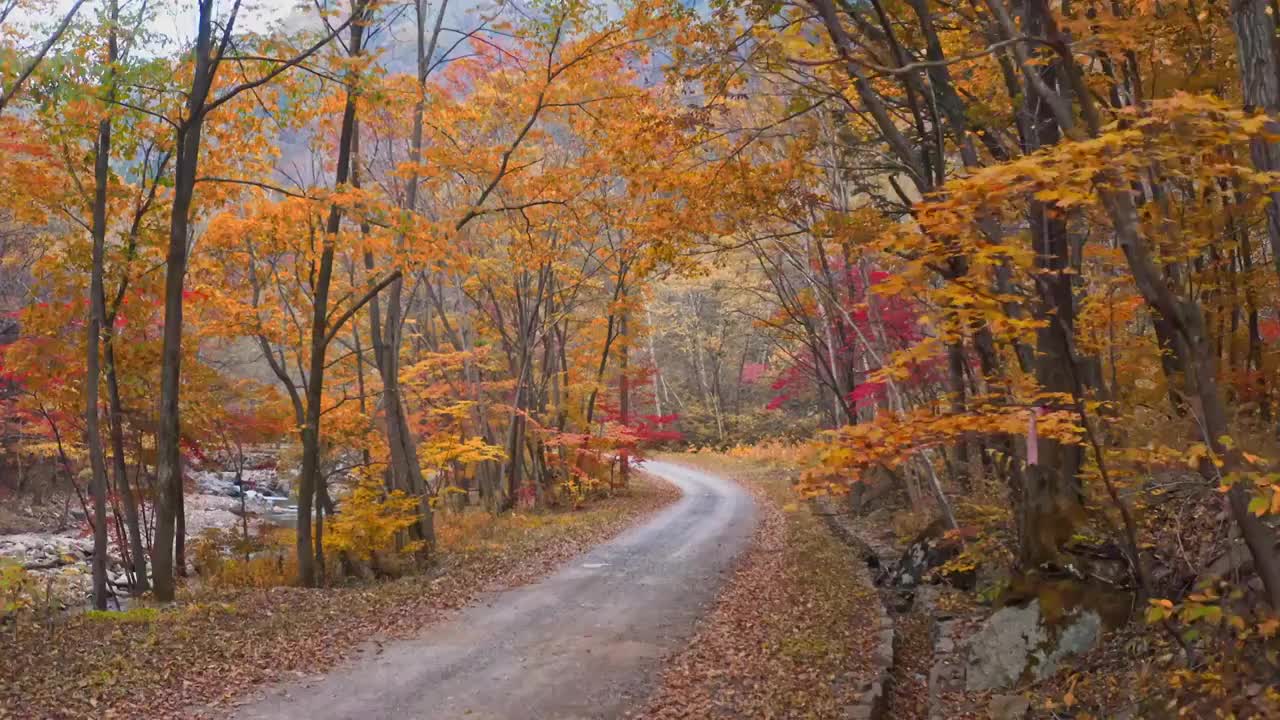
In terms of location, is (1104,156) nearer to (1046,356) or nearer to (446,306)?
(1046,356)

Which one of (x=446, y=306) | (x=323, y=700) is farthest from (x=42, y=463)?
(x=323, y=700)

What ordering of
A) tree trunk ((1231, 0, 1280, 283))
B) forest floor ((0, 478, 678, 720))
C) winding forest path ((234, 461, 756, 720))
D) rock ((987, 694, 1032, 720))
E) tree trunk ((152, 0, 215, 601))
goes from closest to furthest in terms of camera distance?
1. tree trunk ((1231, 0, 1280, 283))
2. rock ((987, 694, 1032, 720))
3. forest floor ((0, 478, 678, 720))
4. winding forest path ((234, 461, 756, 720))
5. tree trunk ((152, 0, 215, 601))

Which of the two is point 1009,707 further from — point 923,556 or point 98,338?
point 98,338

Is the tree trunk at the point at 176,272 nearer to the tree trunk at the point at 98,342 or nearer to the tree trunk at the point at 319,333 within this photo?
the tree trunk at the point at 98,342

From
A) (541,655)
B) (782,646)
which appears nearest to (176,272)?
(541,655)

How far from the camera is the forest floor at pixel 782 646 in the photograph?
6.61m

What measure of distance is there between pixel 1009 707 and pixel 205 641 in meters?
7.23

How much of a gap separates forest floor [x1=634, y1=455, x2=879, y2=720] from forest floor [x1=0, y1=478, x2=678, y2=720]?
3.27 m

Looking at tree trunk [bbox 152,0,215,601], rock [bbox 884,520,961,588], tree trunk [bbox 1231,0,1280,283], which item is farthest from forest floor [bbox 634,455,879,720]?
tree trunk [bbox 152,0,215,601]

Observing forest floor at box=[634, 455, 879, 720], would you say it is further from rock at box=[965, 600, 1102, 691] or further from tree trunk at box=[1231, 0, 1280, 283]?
tree trunk at box=[1231, 0, 1280, 283]

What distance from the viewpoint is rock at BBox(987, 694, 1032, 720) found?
5.53m

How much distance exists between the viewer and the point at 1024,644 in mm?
6281

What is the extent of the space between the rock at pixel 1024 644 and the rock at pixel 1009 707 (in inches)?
15.0

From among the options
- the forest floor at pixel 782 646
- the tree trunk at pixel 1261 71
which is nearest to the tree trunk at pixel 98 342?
the forest floor at pixel 782 646
